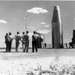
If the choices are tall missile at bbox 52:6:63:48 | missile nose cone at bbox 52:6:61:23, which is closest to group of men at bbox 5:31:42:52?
tall missile at bbox 52:6:63:48

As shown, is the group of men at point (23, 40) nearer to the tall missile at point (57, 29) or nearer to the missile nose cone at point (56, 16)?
the tall missile at point (57, 29)

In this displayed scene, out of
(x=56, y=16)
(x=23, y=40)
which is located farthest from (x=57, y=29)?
(x=23, y=40)

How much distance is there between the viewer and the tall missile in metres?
17.0

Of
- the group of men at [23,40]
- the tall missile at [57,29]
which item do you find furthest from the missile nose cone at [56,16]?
the group of men at [23,40]

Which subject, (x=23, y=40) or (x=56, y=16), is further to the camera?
(x=56, y=16)

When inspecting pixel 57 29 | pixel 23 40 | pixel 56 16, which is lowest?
pixel 23 40

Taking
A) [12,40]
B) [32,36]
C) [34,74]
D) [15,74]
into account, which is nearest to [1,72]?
[15,74]

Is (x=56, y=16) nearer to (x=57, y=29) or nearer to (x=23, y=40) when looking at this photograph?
(x=57, y=29)

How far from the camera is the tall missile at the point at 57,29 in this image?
670 inches

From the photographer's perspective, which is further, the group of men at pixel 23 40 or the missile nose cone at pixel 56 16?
the missile nose cone at pixel 56 16

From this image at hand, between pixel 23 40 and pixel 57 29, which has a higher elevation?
pixel 57 29

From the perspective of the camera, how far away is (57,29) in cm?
1702

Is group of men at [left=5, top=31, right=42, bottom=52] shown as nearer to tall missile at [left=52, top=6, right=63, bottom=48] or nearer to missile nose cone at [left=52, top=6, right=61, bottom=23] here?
tall missile at [left=52, top=6, right=63, bottom=48]

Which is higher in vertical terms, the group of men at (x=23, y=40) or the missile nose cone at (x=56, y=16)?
the missile nose cone at (x=56, y=16)
